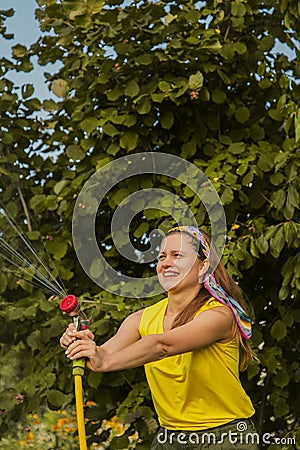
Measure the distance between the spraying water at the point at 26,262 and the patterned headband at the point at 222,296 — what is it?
91 centimetres

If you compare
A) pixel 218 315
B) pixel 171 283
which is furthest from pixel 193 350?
pixel 171 283

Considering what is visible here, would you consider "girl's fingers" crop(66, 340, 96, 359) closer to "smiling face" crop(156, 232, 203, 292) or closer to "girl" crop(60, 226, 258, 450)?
"girl" crop(60, 226, 258, 450)

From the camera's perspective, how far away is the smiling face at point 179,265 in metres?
1.94

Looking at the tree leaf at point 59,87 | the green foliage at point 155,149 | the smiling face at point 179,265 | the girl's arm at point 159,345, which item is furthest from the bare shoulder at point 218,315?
the tree leaf at point 59,87

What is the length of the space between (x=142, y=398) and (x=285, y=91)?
1.14 metres

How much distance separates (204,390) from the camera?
1878 millimetres

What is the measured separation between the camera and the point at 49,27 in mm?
3029

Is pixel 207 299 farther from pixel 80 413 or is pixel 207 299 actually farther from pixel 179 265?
pixel 80 413

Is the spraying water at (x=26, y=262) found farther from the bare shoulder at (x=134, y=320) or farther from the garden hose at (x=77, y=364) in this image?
the garden hose at (x=77, y=364)

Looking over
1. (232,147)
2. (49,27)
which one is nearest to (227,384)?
(232,147)

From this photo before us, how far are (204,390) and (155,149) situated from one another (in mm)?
1263

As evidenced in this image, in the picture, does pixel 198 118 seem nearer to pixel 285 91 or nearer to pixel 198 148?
pixel 198 148

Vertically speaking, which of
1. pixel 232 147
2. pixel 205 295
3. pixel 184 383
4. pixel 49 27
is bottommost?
pixel 184 383

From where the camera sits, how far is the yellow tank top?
6.10 feet
